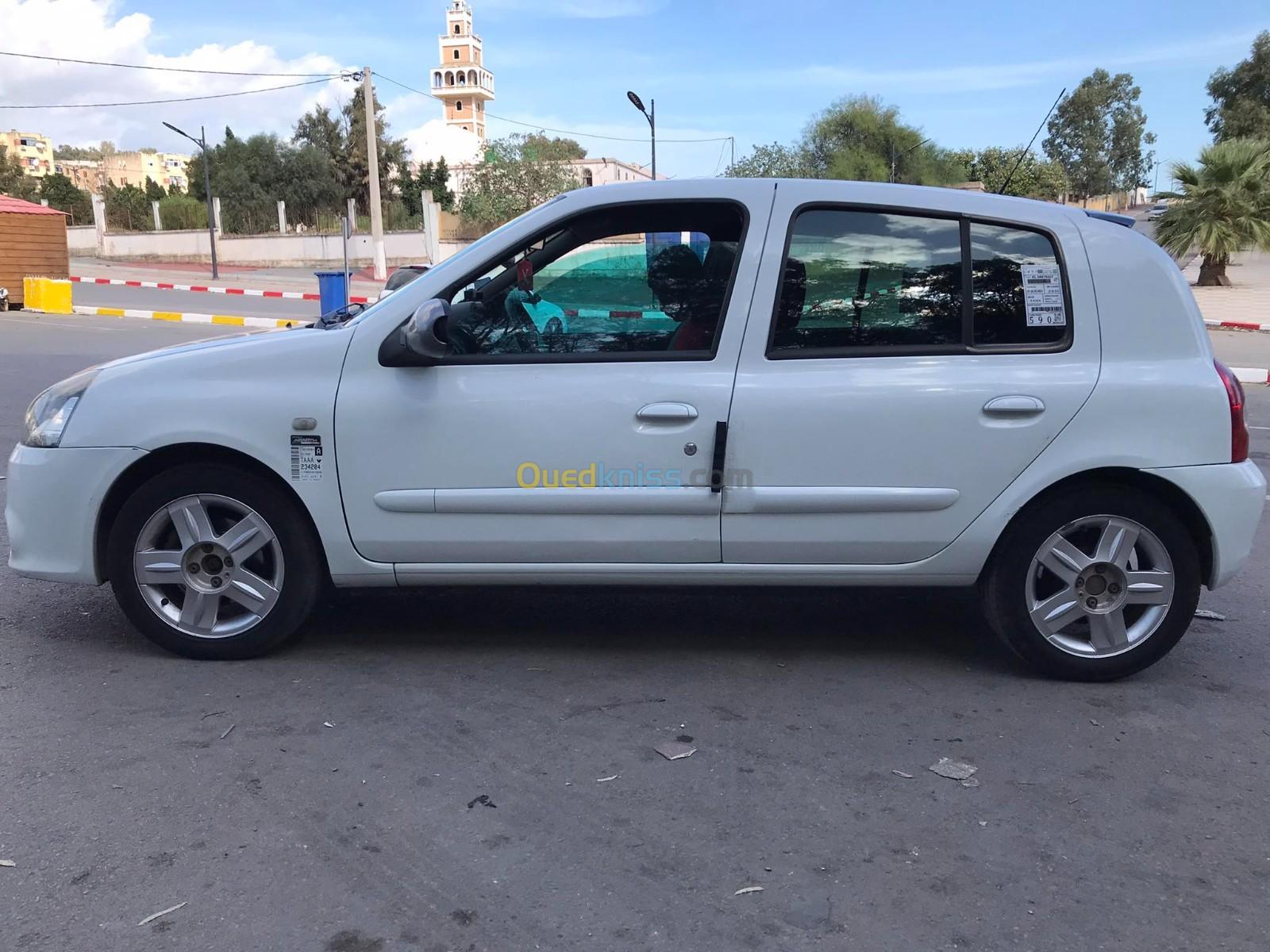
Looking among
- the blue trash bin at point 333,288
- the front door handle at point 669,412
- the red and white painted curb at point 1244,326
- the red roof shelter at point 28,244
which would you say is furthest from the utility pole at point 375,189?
the front door handle at point 669,412

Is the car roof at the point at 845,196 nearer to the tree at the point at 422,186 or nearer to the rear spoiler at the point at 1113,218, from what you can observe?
the rear spoiler at the point at 1113,218

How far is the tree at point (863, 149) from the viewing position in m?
59.6

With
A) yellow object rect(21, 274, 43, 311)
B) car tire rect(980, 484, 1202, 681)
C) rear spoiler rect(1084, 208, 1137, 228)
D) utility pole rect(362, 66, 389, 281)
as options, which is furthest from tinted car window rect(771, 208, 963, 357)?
utility pole rect(362, 66, 389, 281)

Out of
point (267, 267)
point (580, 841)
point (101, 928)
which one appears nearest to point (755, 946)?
point (580, 841)

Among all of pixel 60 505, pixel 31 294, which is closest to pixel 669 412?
pixel 60 505

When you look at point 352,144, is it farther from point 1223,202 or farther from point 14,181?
point 1223,202

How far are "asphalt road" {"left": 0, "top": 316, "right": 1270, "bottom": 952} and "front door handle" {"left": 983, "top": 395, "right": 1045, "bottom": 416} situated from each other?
3.28 feet

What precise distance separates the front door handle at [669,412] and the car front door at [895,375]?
0.50 feet

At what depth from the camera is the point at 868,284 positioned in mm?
3943

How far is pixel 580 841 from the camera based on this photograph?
2875mm

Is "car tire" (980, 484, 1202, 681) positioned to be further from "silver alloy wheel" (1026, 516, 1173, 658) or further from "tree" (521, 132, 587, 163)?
"tree" (521, 132, 587, 163)

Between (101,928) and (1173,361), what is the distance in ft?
12.1

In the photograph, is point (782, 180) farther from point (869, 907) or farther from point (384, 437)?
point (869, 907)

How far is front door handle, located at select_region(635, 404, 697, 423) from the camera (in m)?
3.83
